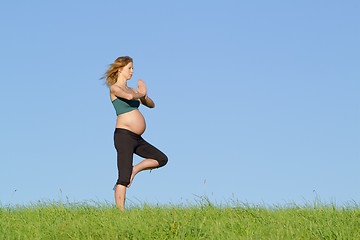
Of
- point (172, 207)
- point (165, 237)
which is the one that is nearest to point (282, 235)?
point (165, 237)

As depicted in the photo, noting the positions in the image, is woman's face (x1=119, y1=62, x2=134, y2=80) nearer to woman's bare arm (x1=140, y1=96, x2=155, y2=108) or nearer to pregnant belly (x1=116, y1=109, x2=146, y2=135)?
woman's bare arm (x1=140, y1=96, x2=155, y2=108)

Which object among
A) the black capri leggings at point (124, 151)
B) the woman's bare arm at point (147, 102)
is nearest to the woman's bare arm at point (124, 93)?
the woman's bare arm at point (147, 102)

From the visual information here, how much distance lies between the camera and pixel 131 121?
7.39 metres

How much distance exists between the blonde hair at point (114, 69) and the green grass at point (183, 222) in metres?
2.28

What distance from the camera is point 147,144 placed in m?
7.75

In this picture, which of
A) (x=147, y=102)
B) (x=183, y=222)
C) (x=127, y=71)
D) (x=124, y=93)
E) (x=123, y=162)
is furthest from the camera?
(x=147, y=102)

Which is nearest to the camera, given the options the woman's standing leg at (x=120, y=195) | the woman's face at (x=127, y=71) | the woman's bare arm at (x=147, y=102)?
the woman's standing leg at (x=120, y=195)

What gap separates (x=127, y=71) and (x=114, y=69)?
0.79ft

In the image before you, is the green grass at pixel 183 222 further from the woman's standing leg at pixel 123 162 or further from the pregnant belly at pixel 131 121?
the pregnant belly at pixel 131 121

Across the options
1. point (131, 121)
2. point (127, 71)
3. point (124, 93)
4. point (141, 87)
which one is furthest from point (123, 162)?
point (127, 71)

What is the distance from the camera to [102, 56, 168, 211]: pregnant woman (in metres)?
7.33

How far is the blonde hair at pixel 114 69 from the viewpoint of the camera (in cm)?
770

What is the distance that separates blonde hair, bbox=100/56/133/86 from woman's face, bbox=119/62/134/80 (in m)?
0.05

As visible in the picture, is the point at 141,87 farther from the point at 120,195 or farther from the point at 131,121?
the point at 120,195
